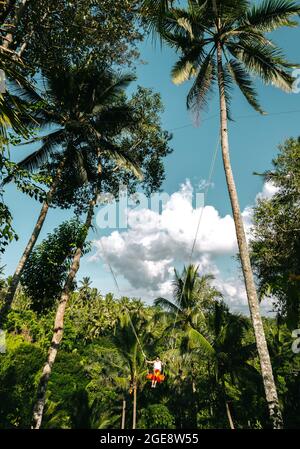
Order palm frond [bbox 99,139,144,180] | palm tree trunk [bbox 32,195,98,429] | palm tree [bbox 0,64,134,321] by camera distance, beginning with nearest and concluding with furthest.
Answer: palm tree trunk [bbox 32,195,98,429]
palm tree [bbox 0,64,134,321]
palm frond [bbox 99,139,144,180]

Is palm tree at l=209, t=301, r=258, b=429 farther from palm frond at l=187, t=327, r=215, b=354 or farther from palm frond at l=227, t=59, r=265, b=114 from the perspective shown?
palm frond at l=227, t=59, r=265, b=114

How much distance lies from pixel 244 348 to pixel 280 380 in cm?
383

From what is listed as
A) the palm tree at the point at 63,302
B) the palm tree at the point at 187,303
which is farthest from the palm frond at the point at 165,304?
the palm tree at the point at 63,302

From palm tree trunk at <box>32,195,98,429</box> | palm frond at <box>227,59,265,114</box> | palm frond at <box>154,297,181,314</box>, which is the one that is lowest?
palm tree trunk at <box>32,195,98,429</box>

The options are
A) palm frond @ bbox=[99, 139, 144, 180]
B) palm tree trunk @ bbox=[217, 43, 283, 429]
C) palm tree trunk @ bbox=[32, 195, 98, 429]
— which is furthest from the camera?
palm frond @ bbox=[99, 139, 144, 180]

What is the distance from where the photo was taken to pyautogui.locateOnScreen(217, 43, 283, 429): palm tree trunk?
309 inches

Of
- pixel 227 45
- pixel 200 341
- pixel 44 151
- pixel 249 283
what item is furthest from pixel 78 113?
pixel 200 341

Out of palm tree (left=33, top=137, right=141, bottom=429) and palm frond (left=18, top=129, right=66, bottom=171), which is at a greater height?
palm frond (left=18, top=129, right=66, bottom=171)

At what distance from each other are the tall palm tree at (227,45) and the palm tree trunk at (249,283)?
0.03 m

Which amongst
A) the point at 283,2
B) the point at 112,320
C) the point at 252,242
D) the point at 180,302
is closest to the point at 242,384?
the point at 180,302

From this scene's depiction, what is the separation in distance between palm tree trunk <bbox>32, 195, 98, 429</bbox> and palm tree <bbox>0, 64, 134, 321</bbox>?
215 cm

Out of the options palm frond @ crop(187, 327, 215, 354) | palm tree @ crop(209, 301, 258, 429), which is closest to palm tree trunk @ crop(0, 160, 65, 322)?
palm frond @ crop(187, 327, 215, 354)

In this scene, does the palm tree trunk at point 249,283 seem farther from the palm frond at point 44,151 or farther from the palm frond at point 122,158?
the palm frond at point 44,151

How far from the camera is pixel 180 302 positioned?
74.8 ft
